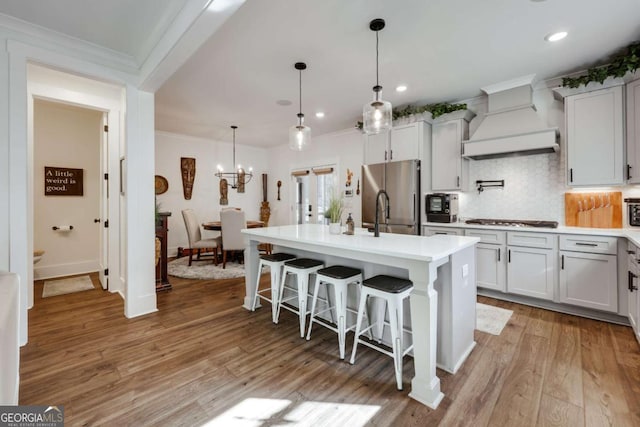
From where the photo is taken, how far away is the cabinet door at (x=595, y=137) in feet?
9.44

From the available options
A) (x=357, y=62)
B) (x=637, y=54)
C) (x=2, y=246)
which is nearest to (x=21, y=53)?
(x=2, y=246)

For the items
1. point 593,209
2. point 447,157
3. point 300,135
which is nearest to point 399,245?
point 300,135

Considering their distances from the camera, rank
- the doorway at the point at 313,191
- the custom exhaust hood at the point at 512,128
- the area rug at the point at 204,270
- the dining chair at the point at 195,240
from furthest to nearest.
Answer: the doorway at the point at 313,191 < the dining chair at the point at 195,240 < the area rug at the point at 204,270 < the custom exhaust hood at the point at 512,128

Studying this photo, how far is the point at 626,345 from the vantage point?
2.34 metres

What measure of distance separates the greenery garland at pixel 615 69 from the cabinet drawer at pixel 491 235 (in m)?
1.77

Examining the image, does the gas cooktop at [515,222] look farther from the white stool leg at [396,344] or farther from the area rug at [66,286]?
the area rug at [66,286]

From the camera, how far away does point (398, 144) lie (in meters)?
4.33

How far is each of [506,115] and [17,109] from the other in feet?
16.4

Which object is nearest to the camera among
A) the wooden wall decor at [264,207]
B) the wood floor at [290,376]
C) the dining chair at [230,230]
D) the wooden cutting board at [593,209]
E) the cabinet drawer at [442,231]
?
the wood floor at [290,376]

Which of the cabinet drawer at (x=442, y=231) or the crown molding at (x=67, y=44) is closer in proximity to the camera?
the crown molding at (x=67, y=44)

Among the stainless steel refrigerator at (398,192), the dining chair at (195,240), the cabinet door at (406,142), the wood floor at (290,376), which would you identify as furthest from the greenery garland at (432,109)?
the dining chair at (195,240)

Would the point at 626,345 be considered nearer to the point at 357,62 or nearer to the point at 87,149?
the point at 357,62

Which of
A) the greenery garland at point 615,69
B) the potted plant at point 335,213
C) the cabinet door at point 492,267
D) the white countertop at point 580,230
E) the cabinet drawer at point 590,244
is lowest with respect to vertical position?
the cabinet door at point 492,267

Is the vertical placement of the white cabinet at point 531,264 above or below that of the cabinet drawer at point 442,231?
Answer: below
